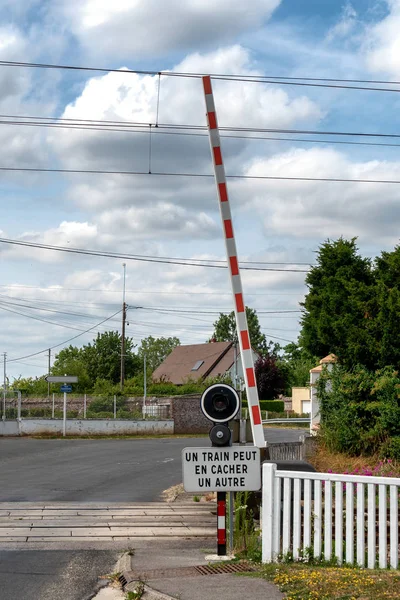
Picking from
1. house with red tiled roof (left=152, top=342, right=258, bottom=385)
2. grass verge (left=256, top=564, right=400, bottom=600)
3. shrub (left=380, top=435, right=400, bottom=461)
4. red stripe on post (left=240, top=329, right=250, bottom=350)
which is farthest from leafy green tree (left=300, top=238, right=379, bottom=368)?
house with red tiled roof (left=152, top=342, right=258, bottom=385)

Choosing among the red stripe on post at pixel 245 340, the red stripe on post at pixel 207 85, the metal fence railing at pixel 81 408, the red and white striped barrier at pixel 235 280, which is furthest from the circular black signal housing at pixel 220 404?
the metal fence railing at pixel 81 408

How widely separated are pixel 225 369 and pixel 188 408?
101 feet

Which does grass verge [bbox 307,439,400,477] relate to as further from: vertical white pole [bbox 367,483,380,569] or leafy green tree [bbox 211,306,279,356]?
leafy green tree [bbox 211,306,279,356]

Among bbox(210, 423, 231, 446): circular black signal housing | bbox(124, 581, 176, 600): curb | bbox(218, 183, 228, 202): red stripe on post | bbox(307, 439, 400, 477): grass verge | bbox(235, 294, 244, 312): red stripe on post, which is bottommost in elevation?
bbox(124, 581, 176, 600): curb

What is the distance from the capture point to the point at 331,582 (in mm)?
7656

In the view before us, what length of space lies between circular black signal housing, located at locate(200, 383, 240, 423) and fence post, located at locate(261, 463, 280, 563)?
772 millimetres

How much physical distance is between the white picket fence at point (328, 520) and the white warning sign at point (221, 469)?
1.36ft

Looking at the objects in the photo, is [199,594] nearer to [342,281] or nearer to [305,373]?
[342,281]

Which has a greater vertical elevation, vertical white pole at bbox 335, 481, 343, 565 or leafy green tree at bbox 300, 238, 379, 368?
leafy green tree at bbox 300, 238, 379, 368

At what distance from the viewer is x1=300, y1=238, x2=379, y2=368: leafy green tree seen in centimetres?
1950

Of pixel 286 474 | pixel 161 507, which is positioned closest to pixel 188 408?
pixel 161 507

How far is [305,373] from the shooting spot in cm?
9069

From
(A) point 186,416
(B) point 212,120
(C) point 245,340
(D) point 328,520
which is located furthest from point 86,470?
(A) point 186,416

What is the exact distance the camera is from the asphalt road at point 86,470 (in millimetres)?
17703
